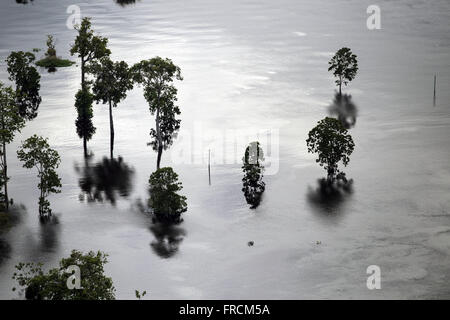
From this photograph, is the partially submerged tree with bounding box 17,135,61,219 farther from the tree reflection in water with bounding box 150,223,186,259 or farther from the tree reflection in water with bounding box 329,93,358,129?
the tree reflection in water with bounding box 329,93,358,129

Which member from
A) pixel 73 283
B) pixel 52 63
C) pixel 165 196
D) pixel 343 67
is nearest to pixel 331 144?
pixel 165 196

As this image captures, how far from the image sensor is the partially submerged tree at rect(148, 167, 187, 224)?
105812mm

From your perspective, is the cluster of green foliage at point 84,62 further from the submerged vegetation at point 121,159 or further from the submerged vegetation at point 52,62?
the submerged vegetation at point 52,62

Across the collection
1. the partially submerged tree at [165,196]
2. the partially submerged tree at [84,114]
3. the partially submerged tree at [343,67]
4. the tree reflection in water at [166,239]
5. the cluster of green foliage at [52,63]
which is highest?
the cluster of green foliage at [52,63]

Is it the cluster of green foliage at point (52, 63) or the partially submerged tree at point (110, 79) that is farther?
the cluster of green foliage at point (52, 63)

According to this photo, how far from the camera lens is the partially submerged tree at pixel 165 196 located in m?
106

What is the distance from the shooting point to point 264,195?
375 ft

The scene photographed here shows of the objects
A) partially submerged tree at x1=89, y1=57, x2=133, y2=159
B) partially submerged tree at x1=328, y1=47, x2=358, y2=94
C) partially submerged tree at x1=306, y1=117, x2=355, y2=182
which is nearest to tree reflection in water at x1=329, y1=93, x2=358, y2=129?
partially submerged tree at x1=328, y1=47, x2=358, y2=94

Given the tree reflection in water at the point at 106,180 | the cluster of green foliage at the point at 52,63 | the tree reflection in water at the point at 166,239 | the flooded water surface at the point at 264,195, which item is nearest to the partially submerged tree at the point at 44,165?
the flooded water surface at the point at 264,195

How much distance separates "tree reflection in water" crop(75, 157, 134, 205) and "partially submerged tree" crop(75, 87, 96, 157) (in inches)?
426

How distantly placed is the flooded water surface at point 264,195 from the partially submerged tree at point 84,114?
1531 millimetres

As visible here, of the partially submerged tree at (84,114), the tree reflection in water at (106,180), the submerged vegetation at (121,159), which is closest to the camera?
the submerged vegetation at (121,159)

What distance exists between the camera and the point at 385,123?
477 feet
